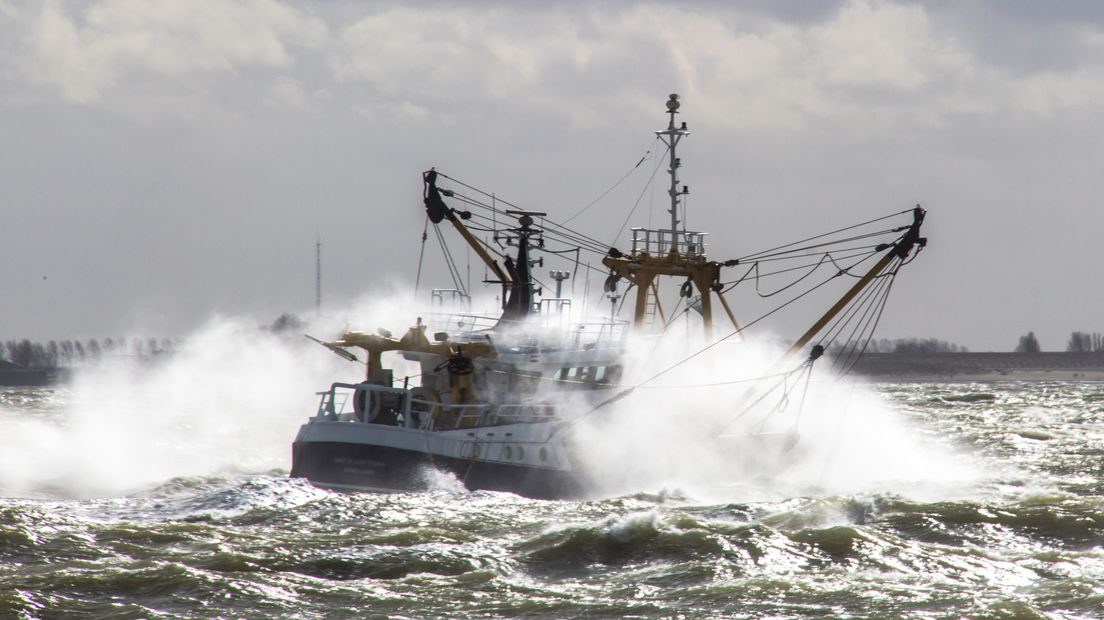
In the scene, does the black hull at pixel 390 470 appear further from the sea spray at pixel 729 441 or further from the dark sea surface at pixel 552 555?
the sea spray at pixel 729 441

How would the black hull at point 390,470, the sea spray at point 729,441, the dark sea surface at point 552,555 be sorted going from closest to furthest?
the dark sea surface at point 552,555 → the black hull at point 390,470 → the sea spray at point 729,441

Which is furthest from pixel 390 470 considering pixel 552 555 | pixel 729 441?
pixel 729 441

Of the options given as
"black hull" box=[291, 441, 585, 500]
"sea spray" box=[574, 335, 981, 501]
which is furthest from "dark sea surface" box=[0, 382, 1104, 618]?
"sea spray" box=[574, 335, 981, 501]

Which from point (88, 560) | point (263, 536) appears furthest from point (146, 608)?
point (263, 536)

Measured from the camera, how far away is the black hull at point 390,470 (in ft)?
115

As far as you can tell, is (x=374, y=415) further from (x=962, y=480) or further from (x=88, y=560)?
(x=962, y=480)

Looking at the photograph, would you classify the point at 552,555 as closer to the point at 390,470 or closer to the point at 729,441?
the point at 390,470

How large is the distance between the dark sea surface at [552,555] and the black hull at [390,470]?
2.23 ft

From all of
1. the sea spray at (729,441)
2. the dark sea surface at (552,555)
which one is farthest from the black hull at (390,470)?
the sea spray at (729,441)

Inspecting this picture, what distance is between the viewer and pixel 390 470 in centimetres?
3503

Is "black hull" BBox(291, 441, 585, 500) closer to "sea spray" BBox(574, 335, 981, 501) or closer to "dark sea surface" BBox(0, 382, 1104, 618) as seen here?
"dark sea surface" BBox(0, 382, 1104, 618)

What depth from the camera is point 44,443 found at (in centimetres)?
5797

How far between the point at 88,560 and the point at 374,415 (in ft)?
40.5

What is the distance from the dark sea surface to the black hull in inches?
26.8
